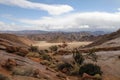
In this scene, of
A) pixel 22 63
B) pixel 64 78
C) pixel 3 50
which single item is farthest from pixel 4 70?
pixel 3 50

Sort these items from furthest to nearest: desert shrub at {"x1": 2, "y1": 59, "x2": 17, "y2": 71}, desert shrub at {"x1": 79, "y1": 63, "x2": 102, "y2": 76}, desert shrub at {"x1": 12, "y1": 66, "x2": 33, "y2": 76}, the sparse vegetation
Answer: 1. the sparse vegetation
2. desert shrub at {"x1": 79, "y1": 63, "x2": 102, "y2": 76}
3. desert shrub at {"x1": 2, "y1": 59, "x2": 17, "y2": 71}
4. desert shrub at {"x1": 12, "y1": 66, "x2": 33, "y2": 76}

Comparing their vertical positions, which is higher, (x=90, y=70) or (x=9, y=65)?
(x=9, y=65)

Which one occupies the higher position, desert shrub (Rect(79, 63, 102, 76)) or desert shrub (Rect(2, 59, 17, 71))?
desert shrub (Rect(2, 59, 17, 71))

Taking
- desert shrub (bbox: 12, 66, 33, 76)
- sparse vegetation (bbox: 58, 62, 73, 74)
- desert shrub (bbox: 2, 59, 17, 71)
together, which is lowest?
sparse vegetation (bbox: 58, 62, 73, 74)

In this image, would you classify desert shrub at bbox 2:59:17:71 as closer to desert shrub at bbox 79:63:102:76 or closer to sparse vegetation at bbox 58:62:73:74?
sparse vegetation at bbox 58:62:73:74

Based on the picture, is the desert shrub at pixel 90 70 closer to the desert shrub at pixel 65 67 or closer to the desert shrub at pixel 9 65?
the desert shrub at pixel 65 67

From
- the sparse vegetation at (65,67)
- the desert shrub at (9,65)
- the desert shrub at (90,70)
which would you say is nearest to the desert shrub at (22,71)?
the desert shrub at (9,65)

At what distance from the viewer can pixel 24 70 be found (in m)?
18.5

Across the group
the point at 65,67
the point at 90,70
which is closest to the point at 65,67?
the point at 65,67

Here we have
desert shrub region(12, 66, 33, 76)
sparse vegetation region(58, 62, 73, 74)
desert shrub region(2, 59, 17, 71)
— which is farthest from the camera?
sparse vegetation region(58, 62, 73, 74)

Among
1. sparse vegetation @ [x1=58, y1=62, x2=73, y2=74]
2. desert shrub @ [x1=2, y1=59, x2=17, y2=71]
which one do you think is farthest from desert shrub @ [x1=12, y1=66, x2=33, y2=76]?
sparse vegetation @ [x1=58, y1=62, x2=73, y2=74]

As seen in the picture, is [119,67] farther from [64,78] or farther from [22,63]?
[22,63]

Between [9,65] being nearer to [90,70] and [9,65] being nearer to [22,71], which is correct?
[22,71]

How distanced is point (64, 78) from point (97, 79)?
2906 mm
